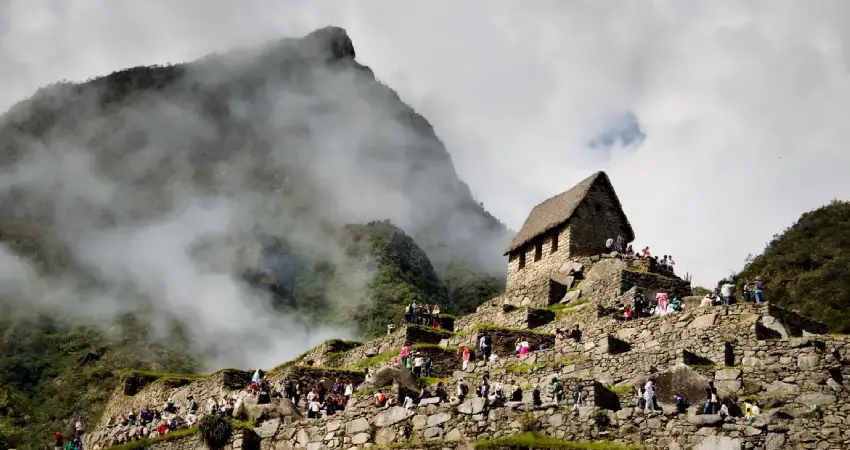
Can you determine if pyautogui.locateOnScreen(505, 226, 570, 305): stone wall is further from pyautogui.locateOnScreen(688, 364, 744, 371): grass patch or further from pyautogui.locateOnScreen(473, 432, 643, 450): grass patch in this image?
pyautogui.locateOnScreen(473, 432, 643, 450): grass patch

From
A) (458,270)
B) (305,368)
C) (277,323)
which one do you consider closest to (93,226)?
(277,323)

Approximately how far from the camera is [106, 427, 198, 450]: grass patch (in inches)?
1352

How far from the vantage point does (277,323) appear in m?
77.1

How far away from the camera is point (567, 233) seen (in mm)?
50625

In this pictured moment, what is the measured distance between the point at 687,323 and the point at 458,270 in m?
57.6

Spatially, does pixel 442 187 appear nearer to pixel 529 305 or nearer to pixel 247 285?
pixel 247 285

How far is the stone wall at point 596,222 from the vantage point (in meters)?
50.5

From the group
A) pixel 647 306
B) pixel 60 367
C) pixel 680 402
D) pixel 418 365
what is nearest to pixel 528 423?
pixel 680 402

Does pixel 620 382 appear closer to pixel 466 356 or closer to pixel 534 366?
pixel 534 366

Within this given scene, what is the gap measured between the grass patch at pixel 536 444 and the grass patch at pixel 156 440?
11.8 m

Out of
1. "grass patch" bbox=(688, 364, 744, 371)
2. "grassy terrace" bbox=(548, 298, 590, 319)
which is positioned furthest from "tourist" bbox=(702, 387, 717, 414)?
"grassy terrace" bbox=(548, 298, 590, 319)

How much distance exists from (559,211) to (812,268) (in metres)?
21.6

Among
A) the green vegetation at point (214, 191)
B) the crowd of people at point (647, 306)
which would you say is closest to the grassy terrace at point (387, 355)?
the crowd of people at point (647, 306)

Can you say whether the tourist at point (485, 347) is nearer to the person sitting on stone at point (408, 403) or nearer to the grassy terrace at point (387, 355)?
the grassy terrace at point (387, 355)
